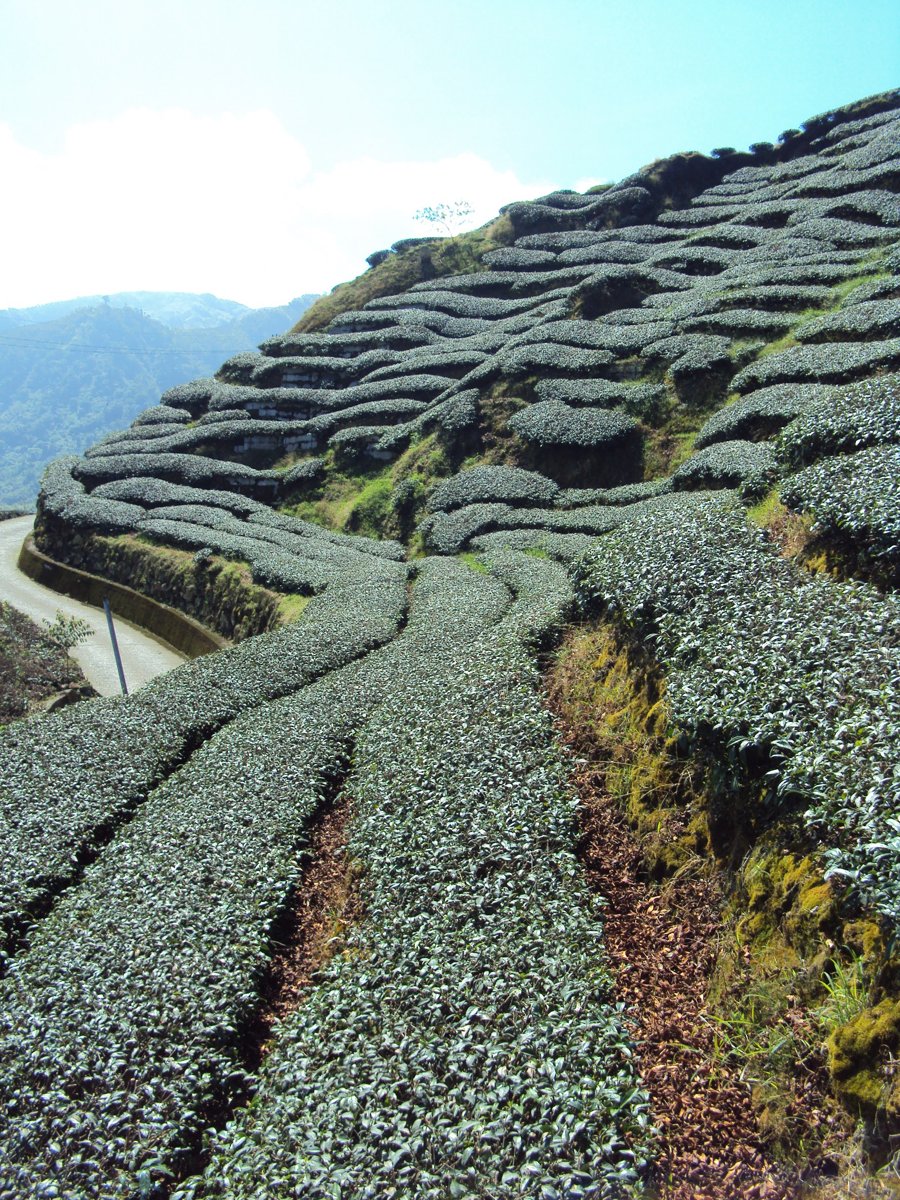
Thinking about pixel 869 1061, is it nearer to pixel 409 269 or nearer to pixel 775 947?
pixel 775 947

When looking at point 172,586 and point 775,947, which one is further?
point 172,586

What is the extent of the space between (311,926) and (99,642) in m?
26.0

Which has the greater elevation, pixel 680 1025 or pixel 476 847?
pixel 476 847

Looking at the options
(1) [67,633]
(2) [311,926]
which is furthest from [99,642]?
(2) [311,926]

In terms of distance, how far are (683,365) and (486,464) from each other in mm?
9882

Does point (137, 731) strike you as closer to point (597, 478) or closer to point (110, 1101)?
point (110, 1101)

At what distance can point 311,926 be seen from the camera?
10.4m

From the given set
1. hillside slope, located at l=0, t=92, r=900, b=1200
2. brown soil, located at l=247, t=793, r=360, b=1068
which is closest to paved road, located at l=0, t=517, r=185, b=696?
hillside slope, located at l=0, t=92, r=900, b=1200

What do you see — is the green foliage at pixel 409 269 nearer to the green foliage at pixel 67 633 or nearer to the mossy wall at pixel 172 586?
the mossy wall at pixel 172 586

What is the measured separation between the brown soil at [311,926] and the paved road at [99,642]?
57.3 feet

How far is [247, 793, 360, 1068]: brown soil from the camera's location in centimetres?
899

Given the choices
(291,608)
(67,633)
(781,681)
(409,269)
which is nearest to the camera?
(781,681)

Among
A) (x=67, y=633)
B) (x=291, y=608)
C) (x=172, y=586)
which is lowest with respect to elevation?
(x=291, y=608)

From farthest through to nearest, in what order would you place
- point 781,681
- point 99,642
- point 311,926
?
point 99,642 → point 311,926 → point 781,681
